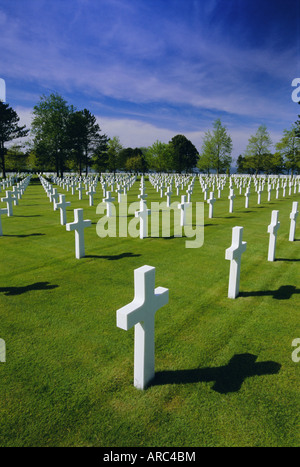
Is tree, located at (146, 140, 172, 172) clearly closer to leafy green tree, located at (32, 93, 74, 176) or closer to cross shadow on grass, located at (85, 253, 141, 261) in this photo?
leafy green tree, located at (32, 93, 74, 176)

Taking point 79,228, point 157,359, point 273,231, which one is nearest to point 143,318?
point 157,359

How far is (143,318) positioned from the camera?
2646 millimetres

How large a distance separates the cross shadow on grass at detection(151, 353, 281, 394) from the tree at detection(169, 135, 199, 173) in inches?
3259

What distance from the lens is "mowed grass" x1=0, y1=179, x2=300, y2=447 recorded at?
7.73 feet

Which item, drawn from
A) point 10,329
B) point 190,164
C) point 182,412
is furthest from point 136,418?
point 190,164

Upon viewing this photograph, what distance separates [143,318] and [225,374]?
3.85 feet

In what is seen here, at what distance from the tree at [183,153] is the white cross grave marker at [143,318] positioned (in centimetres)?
8307

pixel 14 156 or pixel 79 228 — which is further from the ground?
pixel 14 156

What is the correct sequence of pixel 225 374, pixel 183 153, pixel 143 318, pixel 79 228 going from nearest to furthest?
pixel 143 318
pixel 225 374
pixel 79 228
pixel 183 153

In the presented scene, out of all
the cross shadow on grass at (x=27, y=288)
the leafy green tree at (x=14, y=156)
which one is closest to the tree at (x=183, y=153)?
the leafy green tree at (x=14, y=156)

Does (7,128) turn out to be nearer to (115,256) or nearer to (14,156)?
(14,156)

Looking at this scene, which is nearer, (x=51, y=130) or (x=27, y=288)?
(x=27, y=288)

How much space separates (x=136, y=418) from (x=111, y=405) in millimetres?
281
